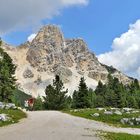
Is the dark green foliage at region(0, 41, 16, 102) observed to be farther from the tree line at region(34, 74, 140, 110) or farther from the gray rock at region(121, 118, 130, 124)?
the gray rock at region(121, 118, 130, 124)

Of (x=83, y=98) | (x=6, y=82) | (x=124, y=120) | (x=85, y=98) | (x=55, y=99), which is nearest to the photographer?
(x=124, y=120)

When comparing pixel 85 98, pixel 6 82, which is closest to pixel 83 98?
pixel 85 98

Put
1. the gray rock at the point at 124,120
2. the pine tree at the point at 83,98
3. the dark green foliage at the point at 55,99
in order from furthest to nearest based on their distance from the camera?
the pine tree at the point at 83,98, the dark green foliage at the point at 55,99, the gray rock at the point at 124,120

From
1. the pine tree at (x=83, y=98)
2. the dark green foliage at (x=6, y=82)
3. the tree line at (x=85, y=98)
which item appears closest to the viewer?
the dark green foliage at (x=6, y=82)

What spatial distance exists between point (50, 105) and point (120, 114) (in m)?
45.5

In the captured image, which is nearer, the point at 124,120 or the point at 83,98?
the point at 124,120

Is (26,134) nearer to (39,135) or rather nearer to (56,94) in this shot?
(39,135)

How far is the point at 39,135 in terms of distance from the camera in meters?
28.5

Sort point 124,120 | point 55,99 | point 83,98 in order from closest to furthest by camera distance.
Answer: point 124,120 → point 55,99 → point 83,98

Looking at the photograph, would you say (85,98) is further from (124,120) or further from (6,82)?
(124,120)

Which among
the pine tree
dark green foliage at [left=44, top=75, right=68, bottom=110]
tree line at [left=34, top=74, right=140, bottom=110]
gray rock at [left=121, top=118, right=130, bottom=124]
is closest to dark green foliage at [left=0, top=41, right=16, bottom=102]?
tree line at [left=34, top=74, right=140, bottom=110]

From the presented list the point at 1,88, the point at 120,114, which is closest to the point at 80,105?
the point at 1,88

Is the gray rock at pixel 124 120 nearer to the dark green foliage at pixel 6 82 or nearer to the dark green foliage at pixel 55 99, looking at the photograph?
the dark green foliage at pixel 6 82

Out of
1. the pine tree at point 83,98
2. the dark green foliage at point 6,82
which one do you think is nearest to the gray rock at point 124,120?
the dark green foliage at point 6,82
